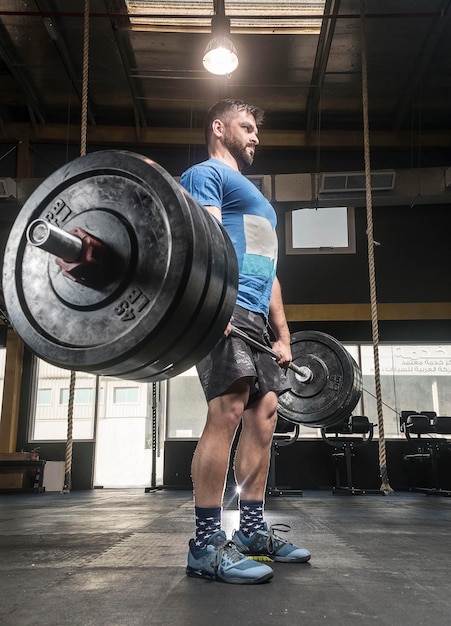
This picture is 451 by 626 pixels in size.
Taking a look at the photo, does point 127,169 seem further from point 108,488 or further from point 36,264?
point 108,488

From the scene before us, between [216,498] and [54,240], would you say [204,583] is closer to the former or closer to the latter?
[216,498]

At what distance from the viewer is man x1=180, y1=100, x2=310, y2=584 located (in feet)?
4.33

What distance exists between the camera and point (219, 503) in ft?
4.41

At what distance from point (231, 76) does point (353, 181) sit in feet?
5.11

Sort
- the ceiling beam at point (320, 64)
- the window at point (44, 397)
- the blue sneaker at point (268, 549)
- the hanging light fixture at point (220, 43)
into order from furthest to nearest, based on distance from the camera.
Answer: the window at point (44, 397)
the ceiling beam at point (320, 64)
the hanging light fixture at point (220, 43)
the blue sneaker at point (268, 549)

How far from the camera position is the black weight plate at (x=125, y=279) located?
0.90m

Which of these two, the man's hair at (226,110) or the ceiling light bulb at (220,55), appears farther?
the ceiling light bulb at (220,55)

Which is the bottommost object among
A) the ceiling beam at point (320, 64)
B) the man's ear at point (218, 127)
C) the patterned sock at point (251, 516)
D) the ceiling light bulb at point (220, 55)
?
the patterned sock at point (251, 516)

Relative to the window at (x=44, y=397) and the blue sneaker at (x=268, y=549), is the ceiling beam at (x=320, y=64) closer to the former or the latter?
the window at (x=44, y=397)

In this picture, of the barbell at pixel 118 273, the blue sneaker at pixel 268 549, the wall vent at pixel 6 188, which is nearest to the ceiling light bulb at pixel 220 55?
the wall vent at pixel 6 188

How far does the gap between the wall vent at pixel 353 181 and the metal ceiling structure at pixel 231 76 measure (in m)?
0.95

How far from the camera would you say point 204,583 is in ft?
3.93

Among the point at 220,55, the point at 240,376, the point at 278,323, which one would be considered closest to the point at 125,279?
the point at 240,376

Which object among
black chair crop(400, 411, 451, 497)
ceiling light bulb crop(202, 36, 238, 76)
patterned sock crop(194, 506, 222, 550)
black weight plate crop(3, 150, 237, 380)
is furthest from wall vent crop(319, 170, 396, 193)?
black weight plate crop(3, 150, 237, 380)
